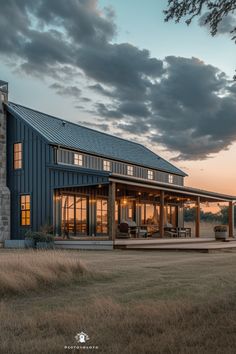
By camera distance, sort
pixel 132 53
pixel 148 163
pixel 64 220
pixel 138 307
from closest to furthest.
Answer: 1. pixel 138 307
2. pixel 132 53
3. pixel 64 220
4. pixel 148 163

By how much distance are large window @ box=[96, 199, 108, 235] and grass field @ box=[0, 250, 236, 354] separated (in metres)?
15.5

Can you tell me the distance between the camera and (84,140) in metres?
29.6

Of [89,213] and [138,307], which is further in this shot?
[89,213]

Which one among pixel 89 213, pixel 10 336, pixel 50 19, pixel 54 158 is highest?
pixel 50 19

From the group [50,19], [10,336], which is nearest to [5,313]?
[10,336]

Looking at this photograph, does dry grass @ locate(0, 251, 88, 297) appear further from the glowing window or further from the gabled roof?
the glowing window

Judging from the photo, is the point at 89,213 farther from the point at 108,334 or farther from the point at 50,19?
the point at 108,334

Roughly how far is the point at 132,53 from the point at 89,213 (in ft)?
32.1

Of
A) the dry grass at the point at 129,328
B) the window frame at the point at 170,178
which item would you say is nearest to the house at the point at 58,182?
the window frame at the point at 170,178

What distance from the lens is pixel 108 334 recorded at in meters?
6.46

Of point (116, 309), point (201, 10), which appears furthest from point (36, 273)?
point (201, 10)

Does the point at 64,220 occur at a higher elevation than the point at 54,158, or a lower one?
lower

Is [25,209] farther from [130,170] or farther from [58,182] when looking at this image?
[130,170]

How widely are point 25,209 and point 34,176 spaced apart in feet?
6.71
